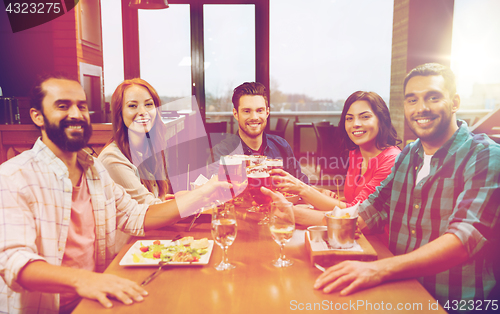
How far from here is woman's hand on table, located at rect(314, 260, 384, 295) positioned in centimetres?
96

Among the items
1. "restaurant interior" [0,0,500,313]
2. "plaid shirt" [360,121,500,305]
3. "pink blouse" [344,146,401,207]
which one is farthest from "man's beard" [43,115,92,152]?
"restaurant interior" [0,0,500,313]

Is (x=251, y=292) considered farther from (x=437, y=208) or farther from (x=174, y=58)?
(x=174, y=58)

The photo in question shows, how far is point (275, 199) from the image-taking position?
1.57 m

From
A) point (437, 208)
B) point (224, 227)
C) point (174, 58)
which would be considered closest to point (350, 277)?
point (224, 227)

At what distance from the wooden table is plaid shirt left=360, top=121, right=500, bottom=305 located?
316 millimetres

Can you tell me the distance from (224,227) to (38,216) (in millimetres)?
638

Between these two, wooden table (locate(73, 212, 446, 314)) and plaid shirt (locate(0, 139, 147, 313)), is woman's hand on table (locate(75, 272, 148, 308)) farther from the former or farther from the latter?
plaid shirt (locate(0, 139, 147, 313))

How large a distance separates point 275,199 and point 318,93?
27.6ft

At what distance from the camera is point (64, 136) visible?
4.25 ft

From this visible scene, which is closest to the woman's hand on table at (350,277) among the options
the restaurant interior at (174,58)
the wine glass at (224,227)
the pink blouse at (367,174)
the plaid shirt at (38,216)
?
the wine glass at (224,227)

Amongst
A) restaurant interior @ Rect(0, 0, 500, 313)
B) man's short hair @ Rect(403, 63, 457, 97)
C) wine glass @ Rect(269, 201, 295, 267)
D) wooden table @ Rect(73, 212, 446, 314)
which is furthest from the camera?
restaurant interior @ Rect(0, 0, 500, 313)

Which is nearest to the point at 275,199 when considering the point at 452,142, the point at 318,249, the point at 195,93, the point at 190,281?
the point at 318,249

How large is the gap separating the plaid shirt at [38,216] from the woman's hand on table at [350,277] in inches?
31.2

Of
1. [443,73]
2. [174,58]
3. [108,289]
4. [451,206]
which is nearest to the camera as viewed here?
[108,289]
